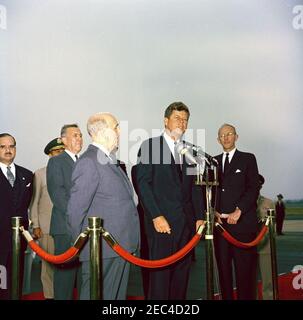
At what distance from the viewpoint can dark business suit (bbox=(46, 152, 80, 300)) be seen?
3.84 m

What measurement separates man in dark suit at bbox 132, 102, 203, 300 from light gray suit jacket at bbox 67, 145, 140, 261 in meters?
0.47

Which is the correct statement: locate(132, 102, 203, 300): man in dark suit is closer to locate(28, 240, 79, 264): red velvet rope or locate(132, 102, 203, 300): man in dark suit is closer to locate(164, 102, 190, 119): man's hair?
locate(164, 102, 190, 119): man's hair

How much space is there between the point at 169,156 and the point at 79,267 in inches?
41.7

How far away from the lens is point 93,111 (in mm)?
4168

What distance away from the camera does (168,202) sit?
149 inches

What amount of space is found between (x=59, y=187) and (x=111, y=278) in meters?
1.00

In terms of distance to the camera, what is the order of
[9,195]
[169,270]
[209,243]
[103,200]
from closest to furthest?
1. [103,200]
2. [209,243]
3. [169,270]
4. [9,195]

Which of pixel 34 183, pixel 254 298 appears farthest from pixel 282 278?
pixel 34 183

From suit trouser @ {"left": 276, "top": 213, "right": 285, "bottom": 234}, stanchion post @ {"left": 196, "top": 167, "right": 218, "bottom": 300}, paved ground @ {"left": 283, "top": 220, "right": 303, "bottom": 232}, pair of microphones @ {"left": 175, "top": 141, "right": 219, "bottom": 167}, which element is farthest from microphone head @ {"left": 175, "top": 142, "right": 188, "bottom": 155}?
paved ground @ {"left": 283, "top": 220, "right": 303, "bottom": 232}

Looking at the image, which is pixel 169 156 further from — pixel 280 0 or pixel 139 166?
pixel 280 0

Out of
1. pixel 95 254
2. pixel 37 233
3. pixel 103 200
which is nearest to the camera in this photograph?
pixel 95 254

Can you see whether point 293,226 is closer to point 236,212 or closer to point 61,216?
point 236,212

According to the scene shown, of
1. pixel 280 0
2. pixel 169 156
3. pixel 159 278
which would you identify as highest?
pixel 280 0

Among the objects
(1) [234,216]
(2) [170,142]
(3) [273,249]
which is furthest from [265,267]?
(2) [170,142]
